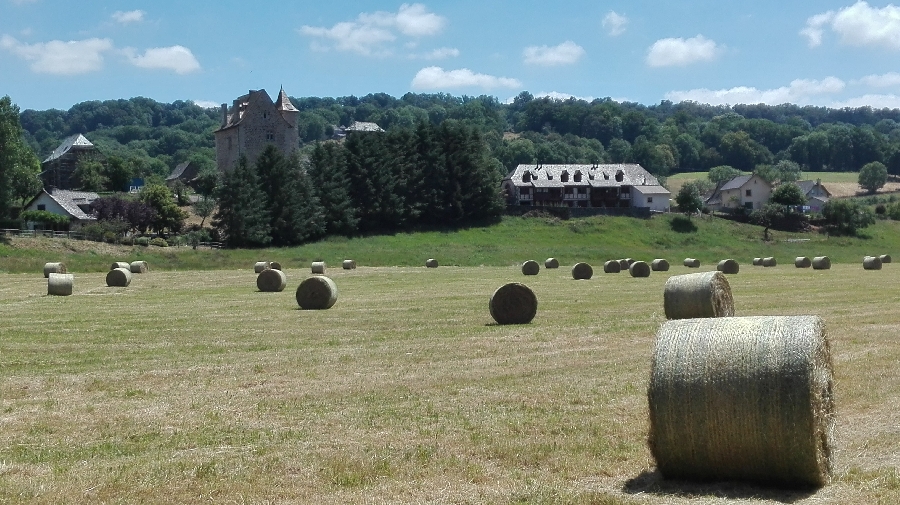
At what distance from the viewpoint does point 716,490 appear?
10250 mm

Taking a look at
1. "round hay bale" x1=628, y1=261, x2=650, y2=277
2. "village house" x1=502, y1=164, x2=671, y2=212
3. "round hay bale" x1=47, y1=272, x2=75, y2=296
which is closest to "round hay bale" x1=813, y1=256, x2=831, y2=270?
"round hay bale" x1=628, y1=261, x2=650, y2=277

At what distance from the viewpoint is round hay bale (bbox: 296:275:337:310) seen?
3356 cm

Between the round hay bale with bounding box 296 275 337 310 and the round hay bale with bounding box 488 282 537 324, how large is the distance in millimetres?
7748

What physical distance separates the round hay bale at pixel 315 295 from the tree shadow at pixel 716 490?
77.0 feet

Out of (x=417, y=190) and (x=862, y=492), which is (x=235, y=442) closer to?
(x=862, y=492)

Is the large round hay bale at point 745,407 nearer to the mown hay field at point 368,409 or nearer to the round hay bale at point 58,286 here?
the mown hay field at point 368,409

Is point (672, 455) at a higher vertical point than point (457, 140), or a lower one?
lower

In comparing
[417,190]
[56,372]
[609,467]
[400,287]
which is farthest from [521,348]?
[417,190]

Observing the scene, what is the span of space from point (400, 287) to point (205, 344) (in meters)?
21.8

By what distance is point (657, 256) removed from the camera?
82750 mm

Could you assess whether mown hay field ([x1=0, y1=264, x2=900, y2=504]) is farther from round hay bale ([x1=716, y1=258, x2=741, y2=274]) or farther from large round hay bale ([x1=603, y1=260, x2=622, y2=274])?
large round hay bale ([x1=603, y1=260, x2=622, y2=274])

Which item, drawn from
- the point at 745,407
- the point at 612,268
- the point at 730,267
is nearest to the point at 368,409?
the point at 745,407

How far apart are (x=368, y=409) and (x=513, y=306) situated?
12871 mm

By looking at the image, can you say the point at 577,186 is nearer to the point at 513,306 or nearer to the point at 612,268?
the point at 612,268
